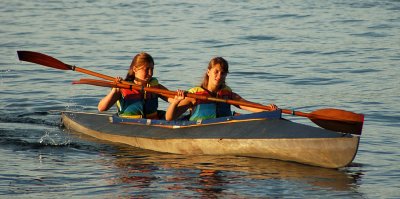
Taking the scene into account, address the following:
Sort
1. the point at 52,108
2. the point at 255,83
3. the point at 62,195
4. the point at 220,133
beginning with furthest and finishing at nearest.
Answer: the point at 255,83
the point at 52,108
the point at 220,133
the point at 62,195

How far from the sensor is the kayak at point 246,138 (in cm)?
973

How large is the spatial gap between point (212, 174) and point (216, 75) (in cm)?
122

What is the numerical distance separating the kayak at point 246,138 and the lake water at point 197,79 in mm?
125

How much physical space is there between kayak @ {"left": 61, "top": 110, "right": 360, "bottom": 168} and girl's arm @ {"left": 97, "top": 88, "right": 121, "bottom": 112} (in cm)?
28

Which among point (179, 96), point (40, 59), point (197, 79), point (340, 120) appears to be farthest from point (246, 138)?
point (197, 79)

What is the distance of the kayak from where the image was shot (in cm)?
973

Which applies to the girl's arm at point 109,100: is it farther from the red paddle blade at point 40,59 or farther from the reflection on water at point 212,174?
the red paddle blade at point 40,59

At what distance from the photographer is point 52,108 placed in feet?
44.9

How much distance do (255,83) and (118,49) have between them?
462cm

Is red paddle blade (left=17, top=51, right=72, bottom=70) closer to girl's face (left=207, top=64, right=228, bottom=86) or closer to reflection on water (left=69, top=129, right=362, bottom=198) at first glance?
reflection on water (left=69, top=129, right=362, bottom=198)

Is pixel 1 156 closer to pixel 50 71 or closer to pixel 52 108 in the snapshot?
pixel 52 108

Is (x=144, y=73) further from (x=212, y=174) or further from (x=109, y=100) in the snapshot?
(x=212, y=174)

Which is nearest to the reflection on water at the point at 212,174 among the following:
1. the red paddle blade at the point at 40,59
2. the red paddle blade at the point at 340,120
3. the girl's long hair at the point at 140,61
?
the red paddle blade at the point at 340,120

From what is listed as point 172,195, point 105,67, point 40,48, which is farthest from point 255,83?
point 172,195
